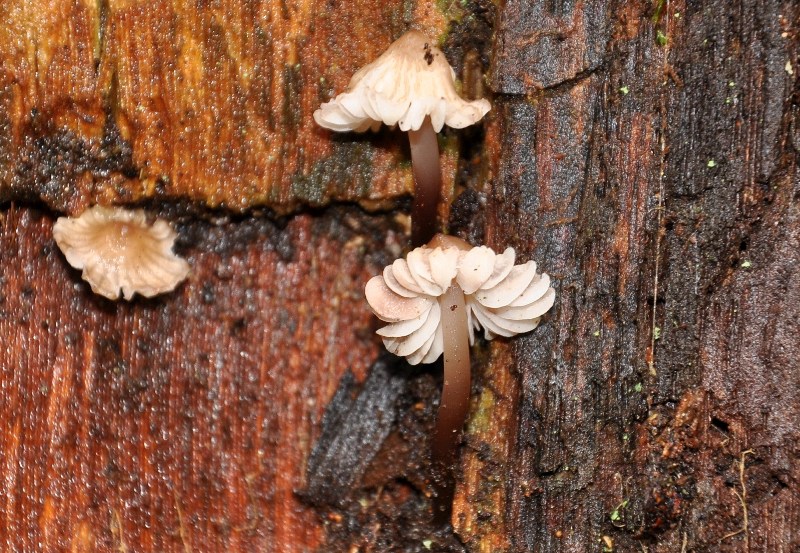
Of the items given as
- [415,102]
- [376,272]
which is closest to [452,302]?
[376,272]

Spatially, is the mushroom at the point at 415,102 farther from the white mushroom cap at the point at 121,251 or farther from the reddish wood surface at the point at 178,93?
the white mushroom cap at the point at 121,251

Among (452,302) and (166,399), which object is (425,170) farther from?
(166,399)

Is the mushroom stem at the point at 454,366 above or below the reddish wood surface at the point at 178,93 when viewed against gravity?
below

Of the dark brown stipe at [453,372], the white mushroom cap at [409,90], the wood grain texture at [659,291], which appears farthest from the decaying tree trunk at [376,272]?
the white mushroom cap at [409,90]

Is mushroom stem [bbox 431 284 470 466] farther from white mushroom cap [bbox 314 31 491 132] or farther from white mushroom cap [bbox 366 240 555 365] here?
white mushroom cap [bbox 314 31 491 132]

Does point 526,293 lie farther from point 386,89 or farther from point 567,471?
point 386,89

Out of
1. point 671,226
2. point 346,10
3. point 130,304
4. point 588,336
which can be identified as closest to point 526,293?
point 588,336

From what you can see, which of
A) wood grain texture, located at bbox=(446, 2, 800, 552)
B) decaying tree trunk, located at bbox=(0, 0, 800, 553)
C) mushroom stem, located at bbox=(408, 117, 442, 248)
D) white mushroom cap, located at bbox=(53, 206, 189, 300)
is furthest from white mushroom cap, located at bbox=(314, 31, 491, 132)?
white mushroom cap, located at bbox=(53, 206, 189, 300)

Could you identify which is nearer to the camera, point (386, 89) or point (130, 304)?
point (386, 89)
